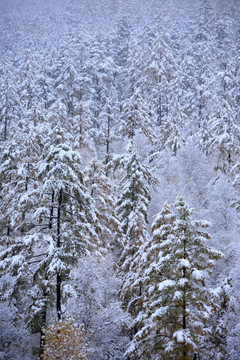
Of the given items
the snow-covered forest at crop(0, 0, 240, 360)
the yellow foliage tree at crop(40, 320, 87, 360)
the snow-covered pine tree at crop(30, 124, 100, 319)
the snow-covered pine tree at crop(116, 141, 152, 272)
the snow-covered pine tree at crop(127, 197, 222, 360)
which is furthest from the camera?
the snow-covered pine tree at crop(116, 141, 152, 272)

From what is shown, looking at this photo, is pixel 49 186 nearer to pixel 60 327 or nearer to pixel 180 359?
pixel 60 327

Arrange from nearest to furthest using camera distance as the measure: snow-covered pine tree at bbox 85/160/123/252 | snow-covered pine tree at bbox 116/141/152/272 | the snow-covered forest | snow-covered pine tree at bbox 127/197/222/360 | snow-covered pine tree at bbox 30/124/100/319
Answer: snow-covered pine tree at bbox 127/197/222/360 < the snow-covered forest < snow-covered pine tree at bbox 30/124/100/319 < snow-covered pine tree at bbox 116/141/152/272 < snow-covered pine tree at bbox 85/160/123/252

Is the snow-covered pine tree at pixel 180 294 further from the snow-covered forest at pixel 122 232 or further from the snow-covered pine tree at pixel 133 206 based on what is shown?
the snow-covered pine tree at pixel 133 206

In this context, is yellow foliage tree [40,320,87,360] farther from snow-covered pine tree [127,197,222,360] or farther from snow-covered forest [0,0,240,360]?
snow-covered pine tree [127,197,222,360]

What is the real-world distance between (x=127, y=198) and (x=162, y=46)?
4094cm

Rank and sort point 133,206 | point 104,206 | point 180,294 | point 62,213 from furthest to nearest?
point 133,206 < point 104,206 < point 62,213 < point 180,294

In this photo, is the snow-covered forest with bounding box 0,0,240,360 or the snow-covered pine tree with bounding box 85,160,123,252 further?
the snow-covered pine tree with bounding box 85,160,123,252

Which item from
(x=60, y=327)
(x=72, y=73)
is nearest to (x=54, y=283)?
(x=60, y=327)

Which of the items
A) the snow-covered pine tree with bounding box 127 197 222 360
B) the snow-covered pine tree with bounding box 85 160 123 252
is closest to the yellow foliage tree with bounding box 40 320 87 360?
the snow-covered pine tree with bounding box 127 197 222 360

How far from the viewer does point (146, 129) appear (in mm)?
36750

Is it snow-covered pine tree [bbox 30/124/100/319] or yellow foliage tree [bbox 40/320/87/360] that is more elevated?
snow-covered pine tree [bbox 30/124/100/319]

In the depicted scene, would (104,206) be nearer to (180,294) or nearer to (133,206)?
(133,206)

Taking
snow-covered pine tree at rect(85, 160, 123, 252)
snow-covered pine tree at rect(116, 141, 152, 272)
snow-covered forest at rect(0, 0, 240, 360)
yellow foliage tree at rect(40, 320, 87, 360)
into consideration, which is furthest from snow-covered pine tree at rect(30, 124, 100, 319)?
snow-covered pine tree at rect(85, 160, 123, 252)

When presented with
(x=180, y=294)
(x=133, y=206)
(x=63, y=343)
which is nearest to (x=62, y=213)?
(x=63, y=343)
